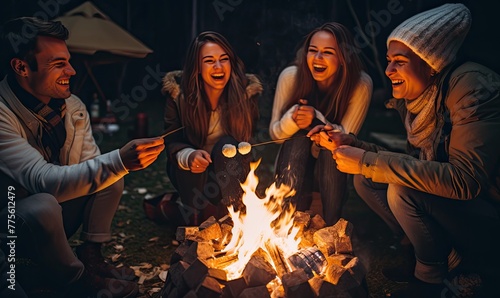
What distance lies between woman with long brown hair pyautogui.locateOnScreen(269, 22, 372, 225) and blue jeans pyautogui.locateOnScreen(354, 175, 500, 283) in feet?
2.89

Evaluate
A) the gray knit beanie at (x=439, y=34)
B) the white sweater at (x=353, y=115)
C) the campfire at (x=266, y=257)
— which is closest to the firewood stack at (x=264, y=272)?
the campfire at (x=266, y=257)

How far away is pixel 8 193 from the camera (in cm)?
300

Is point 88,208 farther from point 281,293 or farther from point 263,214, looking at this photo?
point 281,293

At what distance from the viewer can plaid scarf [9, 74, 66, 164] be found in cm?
314

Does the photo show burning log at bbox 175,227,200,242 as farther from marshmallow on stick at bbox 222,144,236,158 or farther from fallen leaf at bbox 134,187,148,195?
fallen leaf at bbox 134,187,148,195

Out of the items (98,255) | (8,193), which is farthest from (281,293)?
Answer: (8,193)

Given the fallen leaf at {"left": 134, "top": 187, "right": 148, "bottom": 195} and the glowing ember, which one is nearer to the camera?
the glowing ember

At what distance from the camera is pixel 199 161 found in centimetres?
399

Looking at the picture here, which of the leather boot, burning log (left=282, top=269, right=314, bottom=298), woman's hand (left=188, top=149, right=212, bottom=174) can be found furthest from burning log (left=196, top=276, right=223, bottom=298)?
woman's hand (left=188, top=149, right=212, bottom=174)

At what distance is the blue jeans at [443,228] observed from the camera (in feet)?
10.5

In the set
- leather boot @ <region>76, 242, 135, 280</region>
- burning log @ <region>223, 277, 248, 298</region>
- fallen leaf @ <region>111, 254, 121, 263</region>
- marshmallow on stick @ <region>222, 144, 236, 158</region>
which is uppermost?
marshmallow on stick @ <region>222, 144, 236, 158</region>

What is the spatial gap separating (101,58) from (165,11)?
358cm

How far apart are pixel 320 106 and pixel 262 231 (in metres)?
1.73

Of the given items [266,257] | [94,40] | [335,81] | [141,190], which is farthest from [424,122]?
[94,40]
